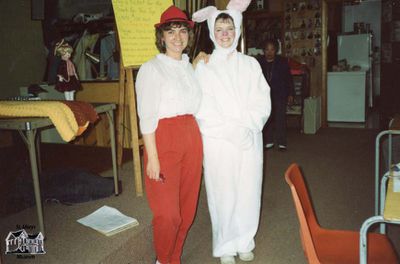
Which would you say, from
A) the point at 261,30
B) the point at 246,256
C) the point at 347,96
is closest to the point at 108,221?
the point at 246,256

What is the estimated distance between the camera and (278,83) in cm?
515

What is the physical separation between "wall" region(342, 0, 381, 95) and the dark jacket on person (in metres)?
5.04

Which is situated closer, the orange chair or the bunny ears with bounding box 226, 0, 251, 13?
the orange chair

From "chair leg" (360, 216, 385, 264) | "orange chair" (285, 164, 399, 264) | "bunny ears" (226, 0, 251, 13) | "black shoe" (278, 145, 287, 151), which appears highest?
"bunny ears" (226, 0, 251, 13)

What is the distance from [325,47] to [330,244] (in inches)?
210

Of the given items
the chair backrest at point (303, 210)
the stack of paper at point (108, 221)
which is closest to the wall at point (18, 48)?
the stack of paper at point (108, 221)

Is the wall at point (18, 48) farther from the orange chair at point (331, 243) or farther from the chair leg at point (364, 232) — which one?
the chair leg at point (364, 232)

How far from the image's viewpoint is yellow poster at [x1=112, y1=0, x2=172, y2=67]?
2535 millimetres

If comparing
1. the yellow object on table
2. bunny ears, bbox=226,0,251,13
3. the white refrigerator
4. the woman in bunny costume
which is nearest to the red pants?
the woman in bunny costume

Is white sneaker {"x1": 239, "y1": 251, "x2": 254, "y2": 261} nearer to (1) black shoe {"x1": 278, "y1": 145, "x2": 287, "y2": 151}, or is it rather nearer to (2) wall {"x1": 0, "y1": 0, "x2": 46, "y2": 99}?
(1) black shoe {"x1": 278, "y1": 145, "x2": 287, "y2": 151}

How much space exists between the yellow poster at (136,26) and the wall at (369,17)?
26.0 feet

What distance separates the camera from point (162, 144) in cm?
203

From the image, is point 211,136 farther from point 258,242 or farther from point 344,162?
point 344,162

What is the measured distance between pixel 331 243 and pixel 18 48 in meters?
5.29
